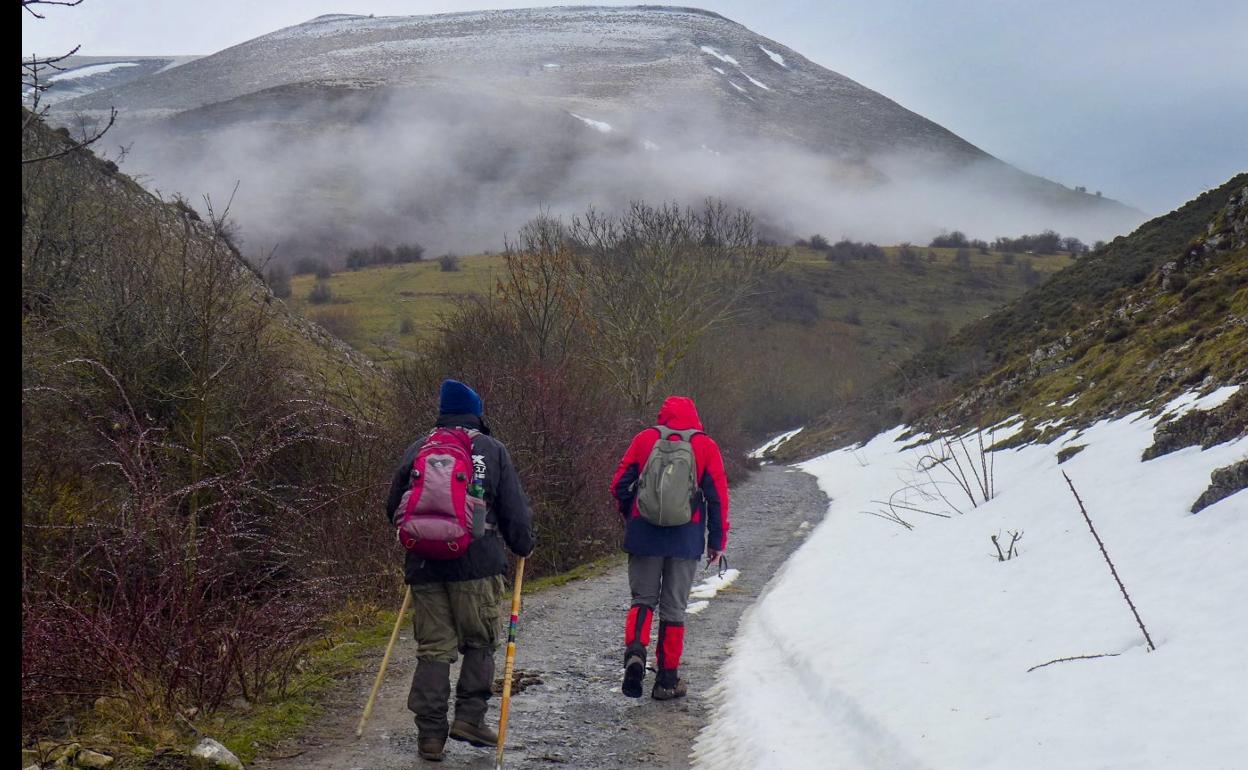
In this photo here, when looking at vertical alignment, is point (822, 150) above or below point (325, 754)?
above

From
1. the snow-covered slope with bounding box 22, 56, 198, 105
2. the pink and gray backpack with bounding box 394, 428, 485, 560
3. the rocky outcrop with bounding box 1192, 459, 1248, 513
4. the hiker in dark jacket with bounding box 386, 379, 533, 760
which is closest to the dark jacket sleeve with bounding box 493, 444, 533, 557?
the hiker in dark jacket with bounding box 386, 379, 533, 760

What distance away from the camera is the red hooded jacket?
748cm

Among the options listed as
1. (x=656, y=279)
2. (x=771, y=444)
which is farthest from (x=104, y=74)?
(x=656, y=279)

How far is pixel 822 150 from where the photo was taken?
165 m

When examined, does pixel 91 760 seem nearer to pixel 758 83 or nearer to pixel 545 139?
pixel 545 139

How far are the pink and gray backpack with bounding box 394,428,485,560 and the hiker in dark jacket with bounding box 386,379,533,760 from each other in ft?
0.32

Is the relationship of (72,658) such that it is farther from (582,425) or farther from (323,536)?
(582,425)

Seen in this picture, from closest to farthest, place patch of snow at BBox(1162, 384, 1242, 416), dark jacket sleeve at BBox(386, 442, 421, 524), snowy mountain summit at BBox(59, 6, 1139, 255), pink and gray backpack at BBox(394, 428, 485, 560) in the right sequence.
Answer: pink and gray backpack at BBox(394, 428, 485, 560), dark jacket sleeve at BBox(386, 442, 421, 524), patch of snow at BBox(1162, 384, 1242, 416), snowy mountain summit at BBox(59, 6, 1139, 255)

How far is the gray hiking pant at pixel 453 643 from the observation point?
5.91 meters

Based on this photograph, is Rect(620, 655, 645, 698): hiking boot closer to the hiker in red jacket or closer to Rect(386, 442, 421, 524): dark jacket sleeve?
the hiker in red jacket

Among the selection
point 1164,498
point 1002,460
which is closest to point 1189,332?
point 1002,460

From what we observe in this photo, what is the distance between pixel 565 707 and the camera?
716 cm

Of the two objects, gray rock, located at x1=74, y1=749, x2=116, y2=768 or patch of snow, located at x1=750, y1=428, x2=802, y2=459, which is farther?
patch of snow, located at x1=750, y1=428, x2=802, y2=459

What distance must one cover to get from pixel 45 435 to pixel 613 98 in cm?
17561
